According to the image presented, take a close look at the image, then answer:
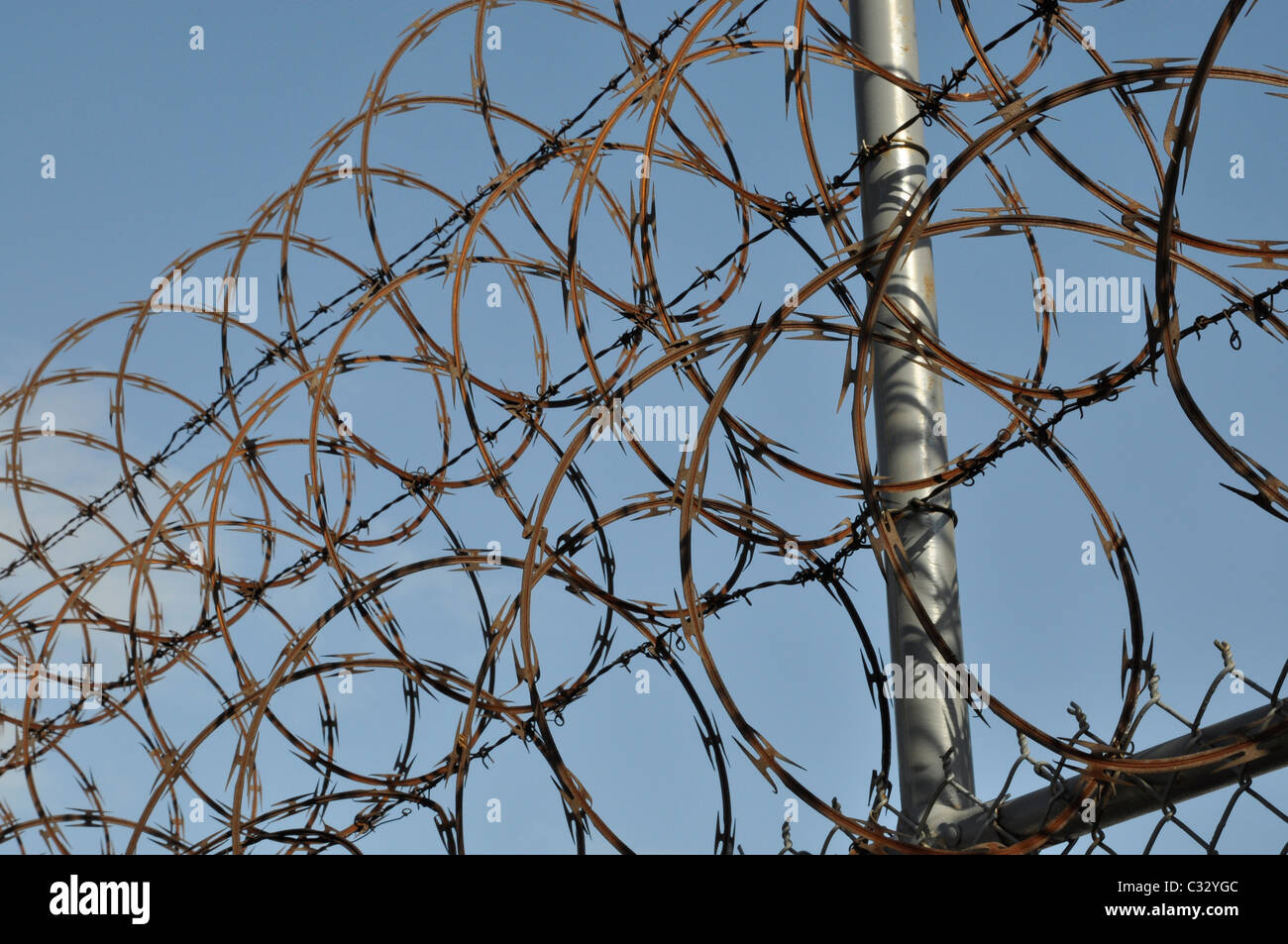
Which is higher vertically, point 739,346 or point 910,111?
point 910,111

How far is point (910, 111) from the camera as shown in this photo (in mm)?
3572

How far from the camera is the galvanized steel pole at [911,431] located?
10.1ft

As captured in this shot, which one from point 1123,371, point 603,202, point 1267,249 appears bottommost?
point 1123,371

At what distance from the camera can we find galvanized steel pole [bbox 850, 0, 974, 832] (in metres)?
3.08

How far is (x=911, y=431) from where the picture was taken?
10.8ft
